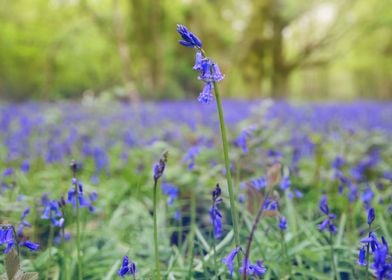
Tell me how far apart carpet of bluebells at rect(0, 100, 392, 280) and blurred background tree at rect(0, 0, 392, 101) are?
1329 centimetres

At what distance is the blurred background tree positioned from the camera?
1917 centimetres

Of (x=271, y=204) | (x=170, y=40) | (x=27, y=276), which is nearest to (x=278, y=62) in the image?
(x=170, y=40)

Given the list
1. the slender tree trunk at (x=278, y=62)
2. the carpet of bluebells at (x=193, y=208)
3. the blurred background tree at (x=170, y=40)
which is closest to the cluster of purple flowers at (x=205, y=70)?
the carpet of bluebells at (x=193, y=208)

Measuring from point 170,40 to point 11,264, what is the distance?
23.3m

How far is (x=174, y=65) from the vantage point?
24234 millimetres

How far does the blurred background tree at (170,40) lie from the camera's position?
1917 centimetres

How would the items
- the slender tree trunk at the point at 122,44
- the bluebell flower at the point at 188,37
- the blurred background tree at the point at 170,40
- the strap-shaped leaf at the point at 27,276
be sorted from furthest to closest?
1. the blurred background tree at the point at 170,40
2. the slender tree trunk at the point at 122,44
3. the strap-shaped leaf at the point at 27,276
4. the bluebell flower at the point at 188,37

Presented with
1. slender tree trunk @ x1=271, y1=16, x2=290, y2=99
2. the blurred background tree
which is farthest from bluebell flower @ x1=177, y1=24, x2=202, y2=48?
slender tree trunk @ x1=271, y1=16, x2=290, y2=99

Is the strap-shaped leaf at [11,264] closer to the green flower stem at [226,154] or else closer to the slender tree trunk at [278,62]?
the green flower stem at [226,154]

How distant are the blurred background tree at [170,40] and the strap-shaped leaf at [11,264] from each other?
1625 centimetres

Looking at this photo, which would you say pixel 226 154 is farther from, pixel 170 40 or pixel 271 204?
pixel 170 40

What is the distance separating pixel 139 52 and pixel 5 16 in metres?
6.00

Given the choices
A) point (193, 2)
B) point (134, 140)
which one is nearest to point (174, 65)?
point (193, 2)

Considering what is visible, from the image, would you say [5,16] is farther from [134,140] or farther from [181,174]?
[181,174]
